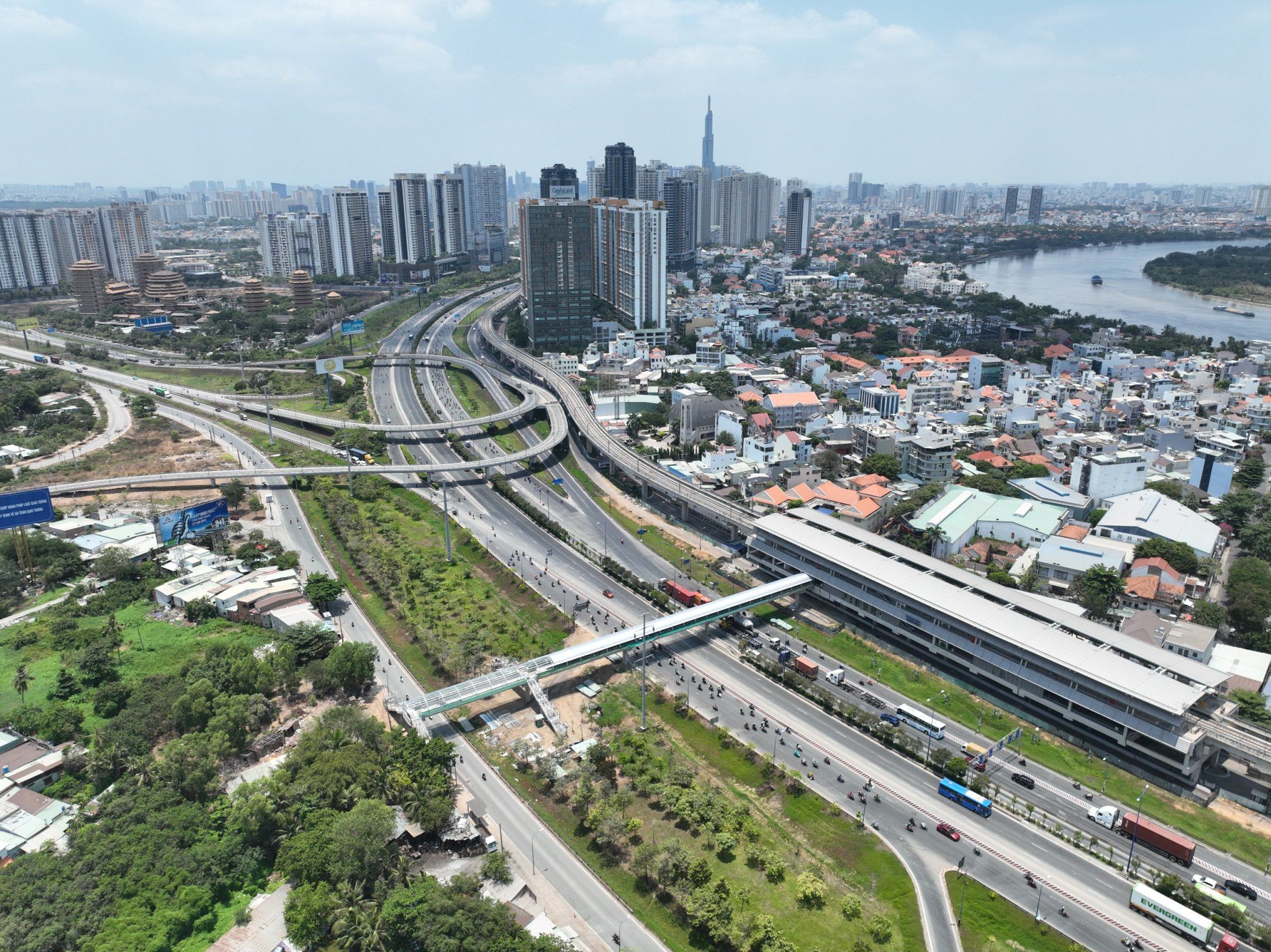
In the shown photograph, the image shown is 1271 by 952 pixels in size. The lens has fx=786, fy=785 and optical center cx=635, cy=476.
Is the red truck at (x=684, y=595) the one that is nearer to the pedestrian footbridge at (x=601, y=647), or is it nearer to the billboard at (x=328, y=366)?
the pedestrian footbridge at (x=601, y=647)

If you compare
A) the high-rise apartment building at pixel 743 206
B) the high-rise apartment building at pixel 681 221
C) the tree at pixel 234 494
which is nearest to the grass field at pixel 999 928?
the tree at pixel 234 494

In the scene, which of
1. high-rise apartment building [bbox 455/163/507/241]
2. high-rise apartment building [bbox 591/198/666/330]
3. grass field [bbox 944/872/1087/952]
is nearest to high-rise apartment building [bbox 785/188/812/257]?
high-rise apartment building [bbox 455/163/507/241]

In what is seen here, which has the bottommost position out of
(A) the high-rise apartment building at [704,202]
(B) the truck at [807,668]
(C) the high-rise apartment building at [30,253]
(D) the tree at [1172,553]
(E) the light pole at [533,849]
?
(E) the light pole at [533,849]

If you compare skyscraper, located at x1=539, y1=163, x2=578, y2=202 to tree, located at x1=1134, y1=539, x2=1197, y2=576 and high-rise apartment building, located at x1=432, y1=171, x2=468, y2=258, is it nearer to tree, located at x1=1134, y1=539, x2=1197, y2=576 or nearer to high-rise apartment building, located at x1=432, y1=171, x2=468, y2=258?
high-rise apartment building, located at x1=432, y1=171, x2=468, y2=258

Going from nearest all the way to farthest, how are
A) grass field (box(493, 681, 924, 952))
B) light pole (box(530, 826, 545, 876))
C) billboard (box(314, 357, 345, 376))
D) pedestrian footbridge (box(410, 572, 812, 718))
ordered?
grass field (box(493, 681, 924, 952))
light pole (box(530, 826, 545, 876))
pedestrian footbridge (box(410, 572, 812, 718))
billboard (box(314, 357, 345, 376))

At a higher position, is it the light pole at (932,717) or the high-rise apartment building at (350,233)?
the high-rise apartment building at (350,233)

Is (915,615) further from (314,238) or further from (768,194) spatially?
(768,194)
